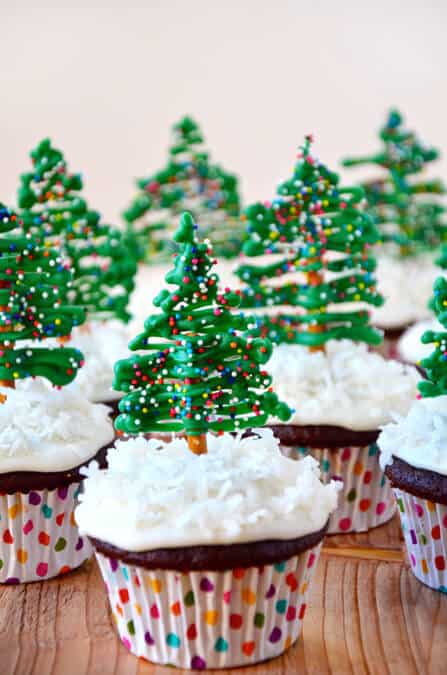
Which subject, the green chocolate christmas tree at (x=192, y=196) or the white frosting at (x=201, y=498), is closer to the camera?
the white frosting at (x=201, y=498)

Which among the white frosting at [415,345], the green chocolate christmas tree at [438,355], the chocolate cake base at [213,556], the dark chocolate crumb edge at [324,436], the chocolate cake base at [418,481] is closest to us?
the chocolate cake base at [213,556]

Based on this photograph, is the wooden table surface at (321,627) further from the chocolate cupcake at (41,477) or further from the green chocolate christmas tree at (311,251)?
the green chocolate christmas tree at (311,251)

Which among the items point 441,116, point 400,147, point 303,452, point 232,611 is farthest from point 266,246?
point 441,116

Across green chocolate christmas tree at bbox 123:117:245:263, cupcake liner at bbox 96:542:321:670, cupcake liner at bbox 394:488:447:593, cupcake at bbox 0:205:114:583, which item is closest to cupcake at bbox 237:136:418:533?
cupcake liner at bbox 394:488:447:593

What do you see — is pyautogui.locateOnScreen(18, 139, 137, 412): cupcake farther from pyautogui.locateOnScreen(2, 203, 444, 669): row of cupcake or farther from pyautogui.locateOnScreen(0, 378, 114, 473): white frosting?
pyautogui.locateOnScreen(2, 203, 444, 669): row of cupcake

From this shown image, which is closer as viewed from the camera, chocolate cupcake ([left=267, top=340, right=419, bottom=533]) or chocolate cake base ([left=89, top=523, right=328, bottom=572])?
chocolate cake base ([left=89, top=523, right=328, bottom=572])

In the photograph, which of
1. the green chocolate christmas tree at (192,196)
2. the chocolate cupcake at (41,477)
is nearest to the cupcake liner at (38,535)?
the chocolate cupcake at (41,477)
